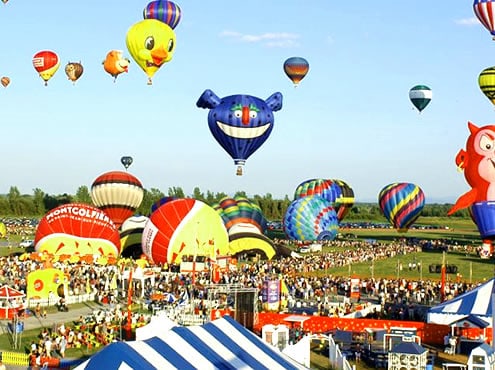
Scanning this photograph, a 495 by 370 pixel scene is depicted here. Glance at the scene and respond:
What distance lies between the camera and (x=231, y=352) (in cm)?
1555

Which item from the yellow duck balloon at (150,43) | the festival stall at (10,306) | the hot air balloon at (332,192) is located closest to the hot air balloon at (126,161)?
the hot air balloon at (332,192)

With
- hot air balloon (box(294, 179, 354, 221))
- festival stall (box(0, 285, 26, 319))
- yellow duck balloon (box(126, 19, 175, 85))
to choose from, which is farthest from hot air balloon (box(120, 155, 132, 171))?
festival stall (box(0, 285, 26, 319))

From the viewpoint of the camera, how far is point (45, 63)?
2472 inches

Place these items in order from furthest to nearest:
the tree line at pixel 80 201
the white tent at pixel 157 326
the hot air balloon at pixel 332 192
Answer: the tree line at pixel 80 201 → the hot air balloon at pixel 332 192 → the white tent at pixel 157 326

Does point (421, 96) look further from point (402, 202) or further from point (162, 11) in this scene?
point (162, 11)

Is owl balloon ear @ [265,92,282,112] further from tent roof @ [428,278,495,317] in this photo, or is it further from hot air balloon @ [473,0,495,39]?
tent roof @ [428,278,495,317]

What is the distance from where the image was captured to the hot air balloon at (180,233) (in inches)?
1719

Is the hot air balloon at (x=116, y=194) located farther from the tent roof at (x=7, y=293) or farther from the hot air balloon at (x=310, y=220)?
the tent roof at (x=7, y=293)

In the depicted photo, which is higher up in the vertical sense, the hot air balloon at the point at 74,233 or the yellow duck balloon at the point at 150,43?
the yellow duck balloon at the point at 150,43

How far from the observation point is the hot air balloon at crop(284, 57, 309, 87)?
6569cm

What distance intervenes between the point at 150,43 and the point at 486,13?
65.4 feet

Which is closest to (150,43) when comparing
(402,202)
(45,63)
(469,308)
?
(45,63)

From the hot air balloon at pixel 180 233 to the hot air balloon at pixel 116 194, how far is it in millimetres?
18456

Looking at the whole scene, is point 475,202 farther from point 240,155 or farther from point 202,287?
point 202,287
